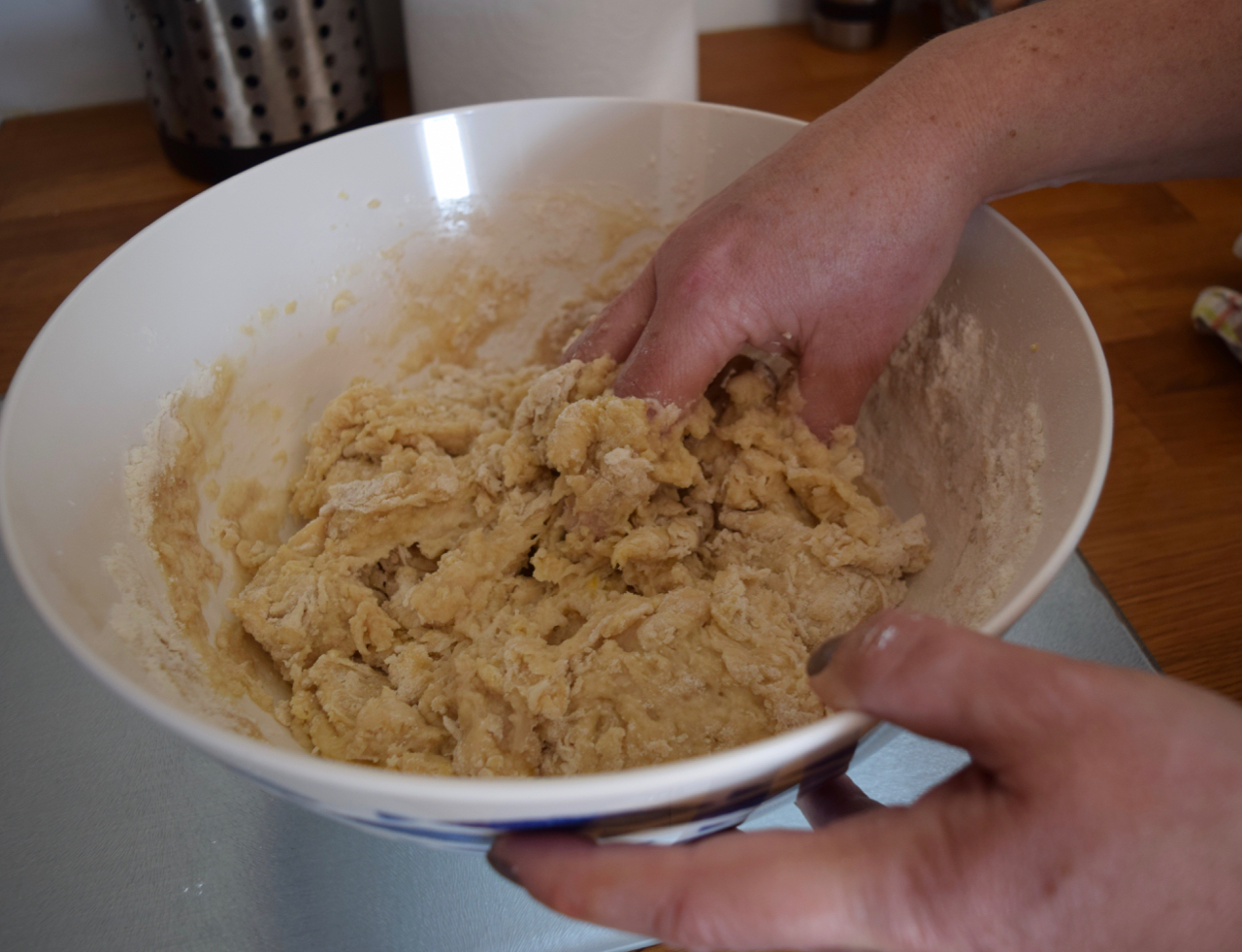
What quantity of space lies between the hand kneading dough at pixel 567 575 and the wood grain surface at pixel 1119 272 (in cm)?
42

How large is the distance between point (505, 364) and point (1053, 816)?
3.29 feet

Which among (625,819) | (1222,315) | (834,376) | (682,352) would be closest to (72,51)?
(682,352)

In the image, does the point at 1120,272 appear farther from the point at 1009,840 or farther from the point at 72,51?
the point at 72,51

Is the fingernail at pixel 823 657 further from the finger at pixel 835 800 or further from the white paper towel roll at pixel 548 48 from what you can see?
the white paper towel roll at pixel 548 48

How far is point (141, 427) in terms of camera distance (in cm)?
89

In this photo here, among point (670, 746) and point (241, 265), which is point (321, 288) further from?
point (670, 746)

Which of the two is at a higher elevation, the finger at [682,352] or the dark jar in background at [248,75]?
the dark jar in background at [248,75]

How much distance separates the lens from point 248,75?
1413mm

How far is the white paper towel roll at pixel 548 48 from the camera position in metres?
1.32

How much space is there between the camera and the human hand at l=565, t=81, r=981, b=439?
891mm

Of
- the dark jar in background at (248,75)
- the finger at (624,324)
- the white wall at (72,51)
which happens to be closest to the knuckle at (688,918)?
the finger at (624,324)

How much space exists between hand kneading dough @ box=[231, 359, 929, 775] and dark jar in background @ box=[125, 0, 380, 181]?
70cm

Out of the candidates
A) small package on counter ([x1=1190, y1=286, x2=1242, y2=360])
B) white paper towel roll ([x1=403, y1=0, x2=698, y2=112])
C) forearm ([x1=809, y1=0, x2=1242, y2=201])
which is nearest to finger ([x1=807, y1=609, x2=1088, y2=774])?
forearm ([x1=809, y1=0, x2=1242, y2=201])

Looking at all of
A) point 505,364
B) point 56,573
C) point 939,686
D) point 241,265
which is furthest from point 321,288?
point 939,686
